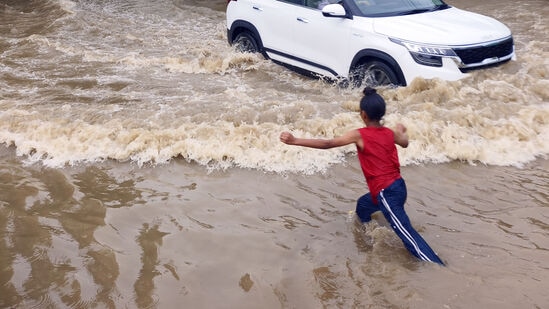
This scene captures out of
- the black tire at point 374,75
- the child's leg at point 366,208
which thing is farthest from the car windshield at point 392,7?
the child's leg at point 366,208

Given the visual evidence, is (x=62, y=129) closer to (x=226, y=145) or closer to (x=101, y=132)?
(x=101, y=132)

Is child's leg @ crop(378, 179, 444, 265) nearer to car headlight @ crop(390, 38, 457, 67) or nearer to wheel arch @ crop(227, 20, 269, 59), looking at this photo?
car headlight @ crop(390, 38, 457, 67)

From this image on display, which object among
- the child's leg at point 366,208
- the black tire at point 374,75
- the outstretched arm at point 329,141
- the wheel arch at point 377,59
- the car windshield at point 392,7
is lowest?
the child's leg at point 366,208

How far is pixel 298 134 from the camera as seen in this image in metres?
6.05

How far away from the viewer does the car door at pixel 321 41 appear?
689cm

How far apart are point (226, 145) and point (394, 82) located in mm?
2260

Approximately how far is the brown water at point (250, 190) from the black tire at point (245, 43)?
0.23 metres

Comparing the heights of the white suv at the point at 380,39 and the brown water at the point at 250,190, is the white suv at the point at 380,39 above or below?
above

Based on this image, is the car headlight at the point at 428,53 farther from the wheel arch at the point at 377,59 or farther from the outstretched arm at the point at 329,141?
the outstretched arm at the point at 329,141

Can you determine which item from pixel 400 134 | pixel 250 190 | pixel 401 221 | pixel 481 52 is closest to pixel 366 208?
pixel 401 221

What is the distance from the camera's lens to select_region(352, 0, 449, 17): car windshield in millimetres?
6770

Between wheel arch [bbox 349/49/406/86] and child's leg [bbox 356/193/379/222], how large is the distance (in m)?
2.74

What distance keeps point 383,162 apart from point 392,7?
3.87m

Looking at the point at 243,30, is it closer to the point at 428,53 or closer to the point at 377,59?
the point at 377,59
